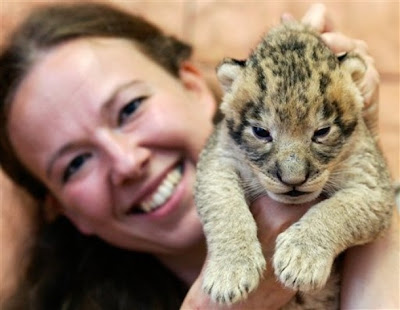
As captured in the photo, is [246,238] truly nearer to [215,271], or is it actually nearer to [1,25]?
[215,271]

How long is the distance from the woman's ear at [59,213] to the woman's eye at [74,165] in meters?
0.18

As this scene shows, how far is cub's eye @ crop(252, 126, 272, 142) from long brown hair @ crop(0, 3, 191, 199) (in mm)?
953

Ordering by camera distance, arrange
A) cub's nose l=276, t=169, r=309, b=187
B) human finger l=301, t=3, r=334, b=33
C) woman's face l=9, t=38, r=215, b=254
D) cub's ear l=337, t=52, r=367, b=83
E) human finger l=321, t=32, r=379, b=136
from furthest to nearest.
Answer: woman's face l=9, t=38, r=215, b=254
human finger l=301, t=3, r=334, b=33
human finger l=321, t=32, r=379, b=136
cub's ear l=337, t=52, r=367, b=83
cub's nose l=276, t=169, r=309, b=187

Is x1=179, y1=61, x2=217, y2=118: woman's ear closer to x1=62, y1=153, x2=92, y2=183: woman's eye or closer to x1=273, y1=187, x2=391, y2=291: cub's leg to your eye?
x1=62, y1=153, x2=92, y2=183: woman's eye

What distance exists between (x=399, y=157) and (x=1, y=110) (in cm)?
177

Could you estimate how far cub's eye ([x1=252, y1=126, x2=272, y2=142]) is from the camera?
1.34 m

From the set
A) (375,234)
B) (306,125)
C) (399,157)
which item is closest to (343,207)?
(375,234)

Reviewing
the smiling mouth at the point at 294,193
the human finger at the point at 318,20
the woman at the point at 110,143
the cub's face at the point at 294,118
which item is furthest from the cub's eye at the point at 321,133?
the woman at the point at 110,143

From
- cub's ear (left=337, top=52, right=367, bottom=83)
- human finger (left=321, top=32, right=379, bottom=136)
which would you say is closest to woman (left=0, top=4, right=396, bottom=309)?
human finger (left=321, top=32, right=379, bottom=136)

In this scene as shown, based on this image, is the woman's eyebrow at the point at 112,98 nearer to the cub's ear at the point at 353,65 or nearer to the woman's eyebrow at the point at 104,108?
the woman's eyebrow at the point at 104,108

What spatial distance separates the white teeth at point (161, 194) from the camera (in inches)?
79.8

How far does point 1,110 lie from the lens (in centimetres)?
227

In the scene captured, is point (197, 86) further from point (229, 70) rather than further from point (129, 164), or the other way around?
point (229, 70)

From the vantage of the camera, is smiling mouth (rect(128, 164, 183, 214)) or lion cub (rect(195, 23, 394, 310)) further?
smiling mouth (rect(128, 164, 183, 214))
